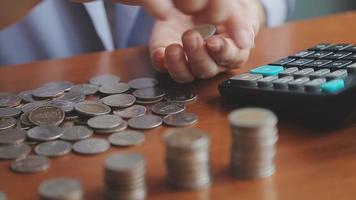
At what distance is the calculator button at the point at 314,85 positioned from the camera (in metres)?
0.42

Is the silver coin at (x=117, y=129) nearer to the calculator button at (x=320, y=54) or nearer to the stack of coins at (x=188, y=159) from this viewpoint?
the stack of coins at (x=188, y=159)

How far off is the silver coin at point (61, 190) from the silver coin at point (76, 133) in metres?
0.09

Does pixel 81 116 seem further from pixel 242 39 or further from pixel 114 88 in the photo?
pixel 242 39

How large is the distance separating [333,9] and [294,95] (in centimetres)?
123

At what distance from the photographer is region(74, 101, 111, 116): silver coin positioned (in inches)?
17.7

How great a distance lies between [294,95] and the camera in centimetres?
42

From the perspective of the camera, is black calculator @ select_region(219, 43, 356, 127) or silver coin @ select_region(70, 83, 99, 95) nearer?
black calculator @ select_region(219, 43, 356, 127)

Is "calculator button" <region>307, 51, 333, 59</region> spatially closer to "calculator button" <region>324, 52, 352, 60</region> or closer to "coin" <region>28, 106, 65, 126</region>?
"calculator button" <region>324, 52, 352, 60</region>

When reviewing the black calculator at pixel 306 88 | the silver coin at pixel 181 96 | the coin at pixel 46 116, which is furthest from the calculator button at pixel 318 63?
the coin at pixel 46 116

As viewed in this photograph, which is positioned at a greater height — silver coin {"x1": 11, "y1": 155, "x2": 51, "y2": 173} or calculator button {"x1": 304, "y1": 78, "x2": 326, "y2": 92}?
calculator button {"x1": 304, "y1": 78, "x2": 326, "y2": 92}

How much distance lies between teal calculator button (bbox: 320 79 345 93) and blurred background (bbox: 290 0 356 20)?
45.8 inches

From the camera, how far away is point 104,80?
0.55 m

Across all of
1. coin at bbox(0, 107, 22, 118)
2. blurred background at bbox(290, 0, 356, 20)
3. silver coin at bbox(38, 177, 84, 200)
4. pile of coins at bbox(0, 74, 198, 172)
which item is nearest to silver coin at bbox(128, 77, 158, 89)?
pile of coins at bbox(0, 74, 198, 172)

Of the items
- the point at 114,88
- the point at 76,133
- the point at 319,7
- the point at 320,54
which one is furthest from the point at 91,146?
the point at 319,7
